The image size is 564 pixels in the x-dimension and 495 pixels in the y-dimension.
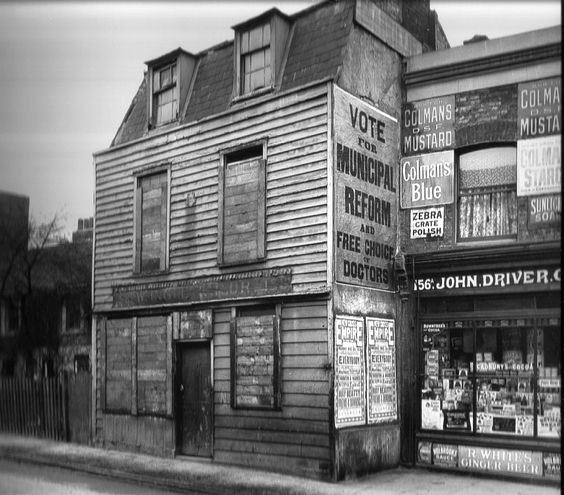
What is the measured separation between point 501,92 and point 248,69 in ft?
16.7

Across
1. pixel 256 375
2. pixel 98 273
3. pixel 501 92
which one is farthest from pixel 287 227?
pixel 98 273

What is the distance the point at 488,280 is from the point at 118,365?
8590 millimetres

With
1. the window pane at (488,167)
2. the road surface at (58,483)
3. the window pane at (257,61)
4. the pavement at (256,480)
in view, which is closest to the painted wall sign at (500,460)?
the pavement at (256,480)

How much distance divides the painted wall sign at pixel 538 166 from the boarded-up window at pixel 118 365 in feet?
30.0

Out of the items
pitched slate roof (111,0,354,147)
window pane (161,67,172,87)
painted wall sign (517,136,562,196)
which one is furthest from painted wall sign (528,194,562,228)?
window pane (161,67,172,87)

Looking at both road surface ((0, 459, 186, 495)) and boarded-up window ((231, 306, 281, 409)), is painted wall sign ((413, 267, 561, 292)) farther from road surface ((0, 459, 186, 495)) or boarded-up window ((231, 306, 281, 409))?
road surface ((0, 459, 186, 495))

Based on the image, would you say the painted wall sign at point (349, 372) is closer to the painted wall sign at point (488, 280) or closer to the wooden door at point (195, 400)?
the painted wall sign at point (488, 280)

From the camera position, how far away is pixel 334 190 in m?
12.6

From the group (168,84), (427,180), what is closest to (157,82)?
(168,84)

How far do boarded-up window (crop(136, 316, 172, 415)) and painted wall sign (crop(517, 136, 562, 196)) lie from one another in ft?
25.9

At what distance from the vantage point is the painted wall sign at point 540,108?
12.4m

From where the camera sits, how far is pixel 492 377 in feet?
41.7

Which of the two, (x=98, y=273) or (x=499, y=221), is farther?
(x=98, y=273)

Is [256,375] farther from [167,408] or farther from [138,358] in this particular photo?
[138,358]
